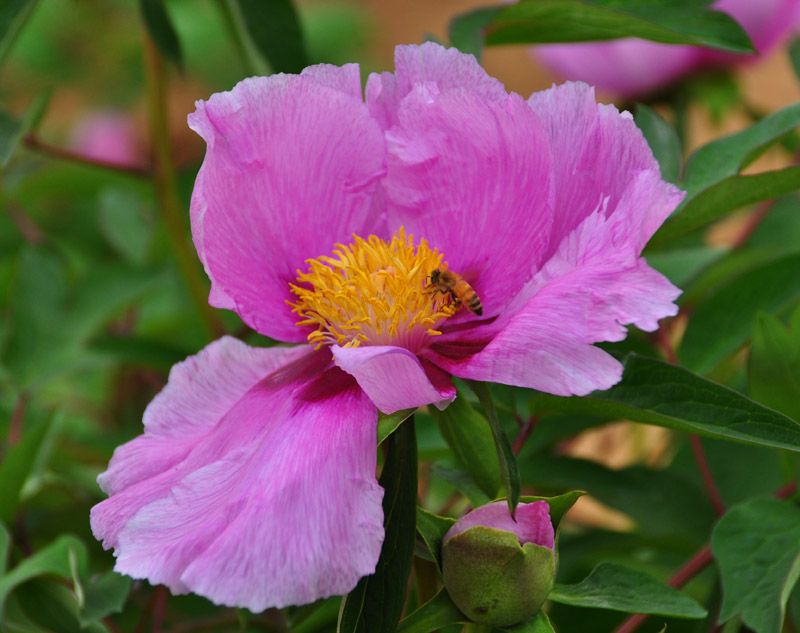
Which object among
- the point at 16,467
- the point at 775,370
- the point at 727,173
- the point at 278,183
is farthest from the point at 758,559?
the point at 16,467

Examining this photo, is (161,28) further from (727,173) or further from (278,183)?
(727,173)

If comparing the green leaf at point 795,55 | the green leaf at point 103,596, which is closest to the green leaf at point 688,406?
the green leaf at point 103,596

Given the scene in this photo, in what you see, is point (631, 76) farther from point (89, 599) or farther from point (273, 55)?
point (89, 599)

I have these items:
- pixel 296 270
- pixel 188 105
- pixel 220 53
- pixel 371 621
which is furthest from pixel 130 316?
pixel 188 105

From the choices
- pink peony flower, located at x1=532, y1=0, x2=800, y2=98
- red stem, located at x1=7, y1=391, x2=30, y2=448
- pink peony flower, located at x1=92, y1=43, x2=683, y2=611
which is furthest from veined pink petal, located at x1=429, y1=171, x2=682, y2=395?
pink peony flower, located at x1=532, y1=0, x2=800, y2=98

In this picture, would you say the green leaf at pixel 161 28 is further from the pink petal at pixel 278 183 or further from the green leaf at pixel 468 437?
the green leaf at pixel 468 437

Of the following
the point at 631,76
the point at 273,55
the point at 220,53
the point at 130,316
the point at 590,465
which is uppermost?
the point at 273,55
